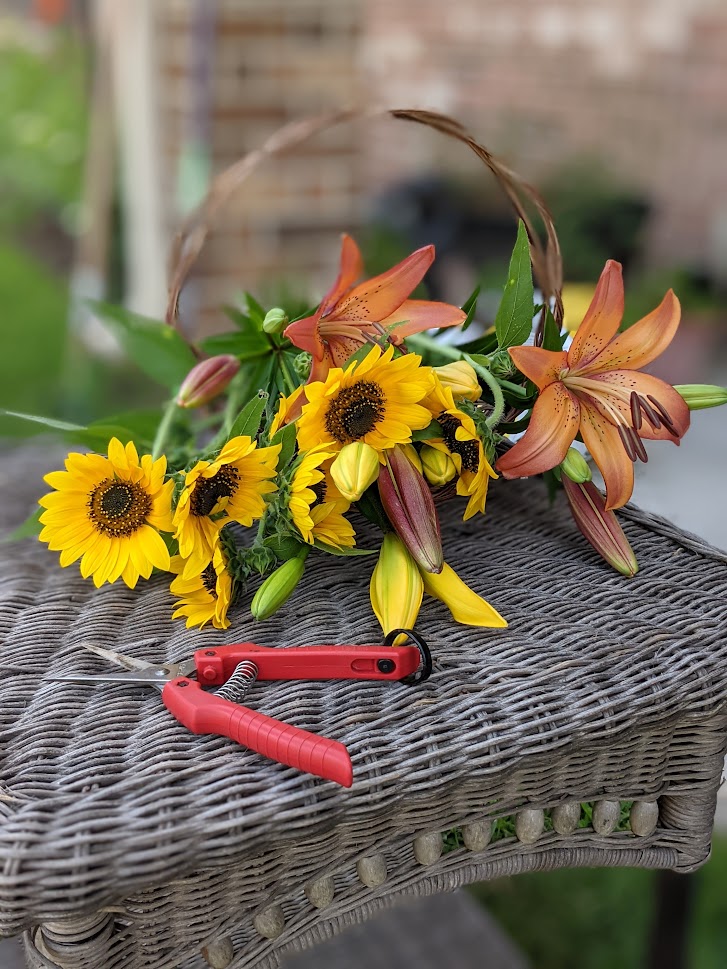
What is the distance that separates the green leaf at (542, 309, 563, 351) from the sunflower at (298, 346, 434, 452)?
108 millimetres

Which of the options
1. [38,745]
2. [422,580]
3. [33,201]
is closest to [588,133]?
[33,201]

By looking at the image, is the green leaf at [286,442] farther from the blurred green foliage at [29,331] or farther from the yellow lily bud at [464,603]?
the blurred green foliage at [29,331]

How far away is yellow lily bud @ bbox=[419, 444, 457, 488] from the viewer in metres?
0.64

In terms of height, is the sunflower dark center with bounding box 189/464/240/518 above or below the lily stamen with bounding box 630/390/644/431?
below

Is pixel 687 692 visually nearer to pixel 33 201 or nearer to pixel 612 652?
pixel 612 652

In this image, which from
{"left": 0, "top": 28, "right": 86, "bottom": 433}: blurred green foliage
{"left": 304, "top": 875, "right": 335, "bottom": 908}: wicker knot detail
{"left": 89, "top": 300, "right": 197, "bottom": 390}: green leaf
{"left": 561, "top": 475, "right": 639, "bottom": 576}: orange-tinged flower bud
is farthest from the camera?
{"left": 0, "top": 28, "right": 86, "bottom": 433}: blurred green foliage

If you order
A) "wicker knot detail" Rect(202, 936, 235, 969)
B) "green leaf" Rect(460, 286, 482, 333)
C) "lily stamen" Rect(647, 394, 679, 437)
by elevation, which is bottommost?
"wicker knot detail" Rect(202, 936, 235, 969)

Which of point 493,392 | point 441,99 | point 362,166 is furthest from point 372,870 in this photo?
point 441,99

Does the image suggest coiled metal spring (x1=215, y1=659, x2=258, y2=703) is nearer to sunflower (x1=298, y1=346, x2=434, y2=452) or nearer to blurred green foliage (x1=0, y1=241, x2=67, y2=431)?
sunflower (x1=298, y1=346, x2=434, y2=452)

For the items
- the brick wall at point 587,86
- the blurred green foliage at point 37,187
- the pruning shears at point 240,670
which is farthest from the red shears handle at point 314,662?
the brick wall at point 587,86

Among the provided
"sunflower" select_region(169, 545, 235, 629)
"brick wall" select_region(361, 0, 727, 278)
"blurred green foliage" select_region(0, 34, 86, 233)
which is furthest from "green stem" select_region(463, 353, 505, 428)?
"blurred green foliage" select_region(0, 34, 86, 233)

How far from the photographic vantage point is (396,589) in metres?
0.64

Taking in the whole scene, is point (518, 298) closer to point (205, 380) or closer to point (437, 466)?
point (437, 466)

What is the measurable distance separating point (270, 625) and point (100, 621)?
0.44 feet
